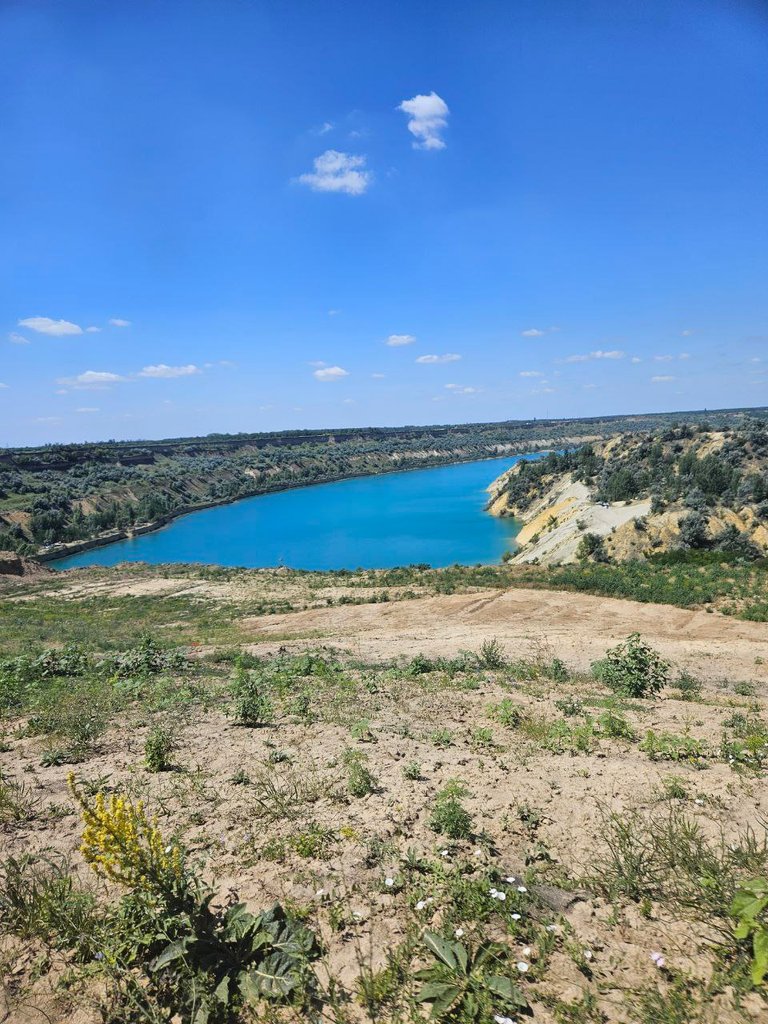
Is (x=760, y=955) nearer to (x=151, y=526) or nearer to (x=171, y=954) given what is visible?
(x=171, y=954)

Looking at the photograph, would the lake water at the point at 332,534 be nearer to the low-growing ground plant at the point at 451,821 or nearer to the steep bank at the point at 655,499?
the steep bank at the point at 655,499

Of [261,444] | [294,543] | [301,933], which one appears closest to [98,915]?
[301,933]

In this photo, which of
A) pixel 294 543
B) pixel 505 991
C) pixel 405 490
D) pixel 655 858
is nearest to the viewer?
pixel 505 991

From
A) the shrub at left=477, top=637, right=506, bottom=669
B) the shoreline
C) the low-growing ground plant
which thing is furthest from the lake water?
the low-growing ground plant

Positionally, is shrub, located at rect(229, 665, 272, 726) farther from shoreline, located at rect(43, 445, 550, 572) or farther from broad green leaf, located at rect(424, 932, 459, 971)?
shoreline, located at rect(43, 445, 550, 572)

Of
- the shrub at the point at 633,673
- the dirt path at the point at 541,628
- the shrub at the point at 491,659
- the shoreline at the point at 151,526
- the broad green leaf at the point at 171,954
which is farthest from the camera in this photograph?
the shoreline at the point at 151,526

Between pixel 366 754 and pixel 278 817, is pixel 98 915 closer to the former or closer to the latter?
pixel 278 817

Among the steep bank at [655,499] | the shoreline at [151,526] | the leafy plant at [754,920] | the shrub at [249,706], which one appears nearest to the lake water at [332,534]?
the shoreline at [151,526]
